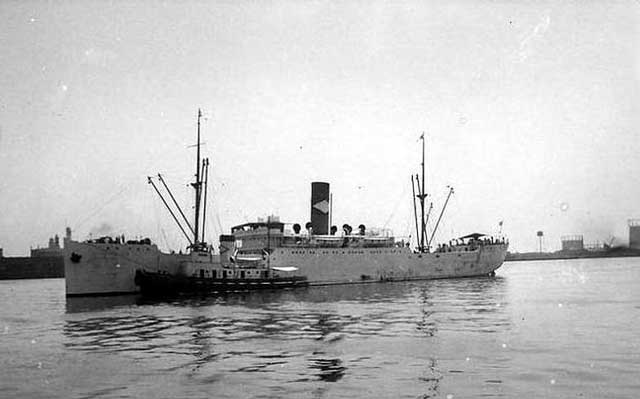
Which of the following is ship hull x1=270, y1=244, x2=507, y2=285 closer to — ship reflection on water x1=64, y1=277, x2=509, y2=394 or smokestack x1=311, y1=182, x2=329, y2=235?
smokestack x1=311, y1=182, x2=329, y2=235

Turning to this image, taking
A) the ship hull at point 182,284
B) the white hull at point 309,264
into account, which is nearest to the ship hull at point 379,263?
the white hull at point 309,264

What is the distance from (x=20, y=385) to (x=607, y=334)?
1699cm

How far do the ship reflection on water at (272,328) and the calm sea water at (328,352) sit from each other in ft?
0.18

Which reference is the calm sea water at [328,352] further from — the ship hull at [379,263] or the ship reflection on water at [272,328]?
the ship hull at [379,263]

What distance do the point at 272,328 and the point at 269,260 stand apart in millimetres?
24808

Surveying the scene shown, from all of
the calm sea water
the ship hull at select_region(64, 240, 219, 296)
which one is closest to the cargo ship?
the ship hull at select_region(64, 240, 219, 296)

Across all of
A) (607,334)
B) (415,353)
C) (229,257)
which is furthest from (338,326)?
(229,257)

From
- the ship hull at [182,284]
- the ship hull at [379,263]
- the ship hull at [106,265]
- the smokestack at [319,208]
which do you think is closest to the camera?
the ship hull at [182,284]

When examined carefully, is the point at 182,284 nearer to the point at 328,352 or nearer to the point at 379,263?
the point at 379,263

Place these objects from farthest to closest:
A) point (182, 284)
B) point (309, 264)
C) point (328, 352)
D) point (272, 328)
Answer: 1. point (309, 264)
2. point (182, 284)
3. point (272, 328)
4. point (328, 352)

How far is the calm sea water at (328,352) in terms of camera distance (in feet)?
37.5

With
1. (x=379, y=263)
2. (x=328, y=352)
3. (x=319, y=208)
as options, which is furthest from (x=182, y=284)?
(x=328, y=352)

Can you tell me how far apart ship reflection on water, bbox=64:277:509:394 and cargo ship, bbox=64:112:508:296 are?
4.48 meters

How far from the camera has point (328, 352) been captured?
15.5 metres
